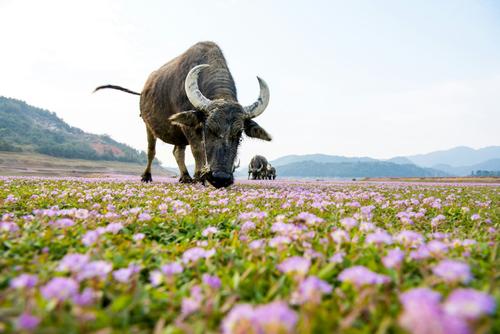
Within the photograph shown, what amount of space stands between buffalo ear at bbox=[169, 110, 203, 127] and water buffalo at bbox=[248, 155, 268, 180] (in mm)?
29040

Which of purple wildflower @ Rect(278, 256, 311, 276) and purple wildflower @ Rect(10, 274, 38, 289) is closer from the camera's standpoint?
purple wildflower @ Rect(10, 274, 38, 289)

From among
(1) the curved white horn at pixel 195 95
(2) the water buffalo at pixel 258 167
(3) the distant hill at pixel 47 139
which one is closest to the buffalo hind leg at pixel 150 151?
(1) the curved white horn at pixel 195 95

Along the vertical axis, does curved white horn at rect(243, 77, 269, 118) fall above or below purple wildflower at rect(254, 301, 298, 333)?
above

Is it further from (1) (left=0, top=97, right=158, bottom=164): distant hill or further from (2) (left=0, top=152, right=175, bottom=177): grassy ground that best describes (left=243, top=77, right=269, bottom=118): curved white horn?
(1) (left=0, top=97, right=158, bottom=164): distant hill

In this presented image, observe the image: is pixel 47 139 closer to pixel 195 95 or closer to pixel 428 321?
pixel 195 95

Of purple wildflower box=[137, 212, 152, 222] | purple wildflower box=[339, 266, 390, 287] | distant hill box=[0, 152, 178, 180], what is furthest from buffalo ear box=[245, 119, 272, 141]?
distant hill box=[0, 152, 178, 180]

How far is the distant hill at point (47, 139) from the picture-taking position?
84.2m

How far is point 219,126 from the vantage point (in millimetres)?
7863

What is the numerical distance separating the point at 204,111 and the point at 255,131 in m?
1.68

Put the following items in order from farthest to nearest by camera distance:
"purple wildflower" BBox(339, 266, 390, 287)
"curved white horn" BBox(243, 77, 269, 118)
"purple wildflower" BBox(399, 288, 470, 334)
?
"curved white horn" BBox(243, 77, 269, 118) → "purple wildflower" BBox(339, 266, 390, 287) → "purple wildflower" BBox(399, 288, 470, 334)

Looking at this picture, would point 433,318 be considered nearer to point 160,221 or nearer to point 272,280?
point 272,280

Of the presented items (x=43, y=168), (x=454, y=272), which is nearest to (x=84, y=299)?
(x=454, y=272)

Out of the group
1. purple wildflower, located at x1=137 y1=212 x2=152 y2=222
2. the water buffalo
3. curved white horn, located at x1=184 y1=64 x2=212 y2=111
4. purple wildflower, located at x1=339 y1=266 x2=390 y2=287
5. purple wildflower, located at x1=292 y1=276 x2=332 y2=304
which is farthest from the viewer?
the water buffalo

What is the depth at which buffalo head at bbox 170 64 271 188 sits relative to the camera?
25.2 feet
